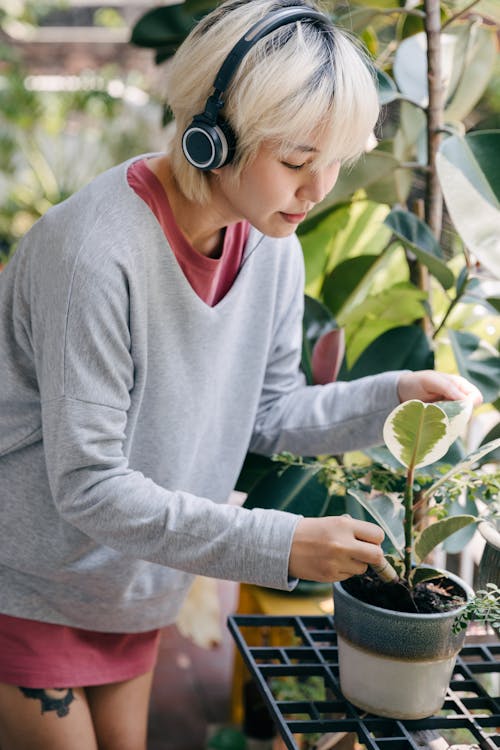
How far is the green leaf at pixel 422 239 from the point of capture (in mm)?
1433

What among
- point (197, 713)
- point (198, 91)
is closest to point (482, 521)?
point (198, 91)

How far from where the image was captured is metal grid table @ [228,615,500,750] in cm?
98

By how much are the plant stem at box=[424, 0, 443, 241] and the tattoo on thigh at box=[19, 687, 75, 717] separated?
95cm

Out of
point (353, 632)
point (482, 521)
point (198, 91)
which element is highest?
point (198, 91)

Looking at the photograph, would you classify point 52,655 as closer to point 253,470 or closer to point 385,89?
point 253,470

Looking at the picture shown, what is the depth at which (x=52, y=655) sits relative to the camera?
1277 mm

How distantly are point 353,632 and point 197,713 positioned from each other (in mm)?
1740

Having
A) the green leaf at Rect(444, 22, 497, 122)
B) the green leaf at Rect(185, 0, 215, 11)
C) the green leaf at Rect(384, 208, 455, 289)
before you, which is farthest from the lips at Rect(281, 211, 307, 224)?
the green leaf at Rect(185, 0, 215, 11)

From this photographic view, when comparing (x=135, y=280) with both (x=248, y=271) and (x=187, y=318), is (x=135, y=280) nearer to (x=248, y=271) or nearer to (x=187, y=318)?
(x=187, y=318)

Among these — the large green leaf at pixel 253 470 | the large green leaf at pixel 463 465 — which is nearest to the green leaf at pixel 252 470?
the large green leaf at pixel 253 470

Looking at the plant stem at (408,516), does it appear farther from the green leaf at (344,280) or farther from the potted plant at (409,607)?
the green leaf at (344,280)

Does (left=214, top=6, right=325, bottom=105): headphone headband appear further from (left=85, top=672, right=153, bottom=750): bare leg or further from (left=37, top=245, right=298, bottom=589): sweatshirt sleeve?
(left=85, top=672, right=153, bottom=750): bare leg

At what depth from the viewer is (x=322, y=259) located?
1855 millimetres

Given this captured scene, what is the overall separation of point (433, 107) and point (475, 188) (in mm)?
279
